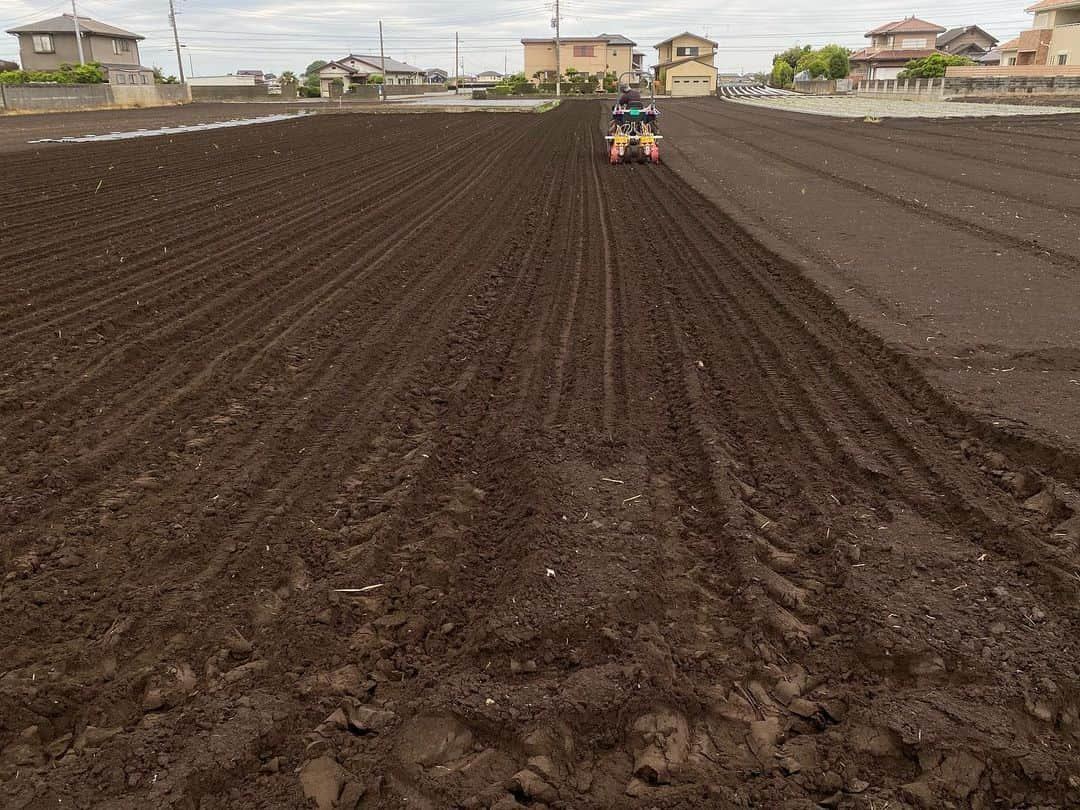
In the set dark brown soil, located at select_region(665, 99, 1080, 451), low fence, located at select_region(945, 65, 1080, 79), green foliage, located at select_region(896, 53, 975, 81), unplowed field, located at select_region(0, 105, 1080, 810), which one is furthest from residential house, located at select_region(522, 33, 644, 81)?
unplowed field, located at select_region(0, 105, 1080, 810)

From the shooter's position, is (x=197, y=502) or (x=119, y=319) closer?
(x=197, y=502)

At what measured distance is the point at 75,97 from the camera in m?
52.1

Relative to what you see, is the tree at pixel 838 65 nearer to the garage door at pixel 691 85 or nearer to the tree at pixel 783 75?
the tree at pixel 783 75

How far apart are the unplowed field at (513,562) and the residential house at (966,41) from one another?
119703 millimetres

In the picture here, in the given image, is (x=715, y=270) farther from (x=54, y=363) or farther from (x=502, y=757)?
(x=502, y=757)

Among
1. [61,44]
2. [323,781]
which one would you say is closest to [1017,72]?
[323,781]

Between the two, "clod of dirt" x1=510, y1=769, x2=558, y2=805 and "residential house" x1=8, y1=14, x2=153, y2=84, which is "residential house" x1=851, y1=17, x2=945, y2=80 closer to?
"residential house" x1=8, y1=14, x2=153, y2=84

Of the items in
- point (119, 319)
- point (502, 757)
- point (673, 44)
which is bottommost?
point (502, 757)

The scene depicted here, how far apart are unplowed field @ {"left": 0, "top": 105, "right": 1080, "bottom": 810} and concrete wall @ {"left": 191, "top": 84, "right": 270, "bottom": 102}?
7607 centimetres

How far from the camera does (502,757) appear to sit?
3018 millimetres

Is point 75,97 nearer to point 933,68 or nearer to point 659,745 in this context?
point 659,745

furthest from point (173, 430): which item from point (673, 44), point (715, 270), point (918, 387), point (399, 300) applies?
point (673, 44)

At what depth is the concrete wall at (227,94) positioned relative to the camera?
75188 mm

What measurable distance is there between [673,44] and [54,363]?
12048cm
